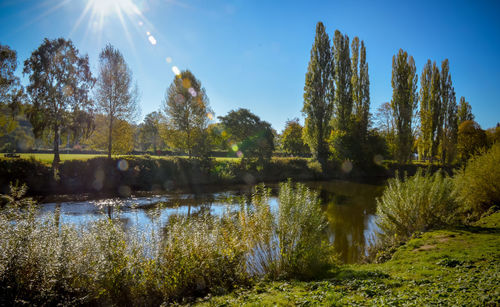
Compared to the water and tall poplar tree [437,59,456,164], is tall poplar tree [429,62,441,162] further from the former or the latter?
the water

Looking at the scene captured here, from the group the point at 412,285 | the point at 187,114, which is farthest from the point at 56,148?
the point at 412,285

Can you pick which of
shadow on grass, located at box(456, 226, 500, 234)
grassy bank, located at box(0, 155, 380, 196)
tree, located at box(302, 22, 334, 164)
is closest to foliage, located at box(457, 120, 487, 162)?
grassy bank, located at box(0, 155, 380, 196)

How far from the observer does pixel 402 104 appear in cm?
3850

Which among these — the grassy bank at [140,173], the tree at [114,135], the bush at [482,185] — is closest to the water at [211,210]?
the grassy bank at [140,173]

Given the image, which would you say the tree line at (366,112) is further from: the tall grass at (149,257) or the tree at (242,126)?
the tall grass at (149,257)

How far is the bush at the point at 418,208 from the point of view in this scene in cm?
1055

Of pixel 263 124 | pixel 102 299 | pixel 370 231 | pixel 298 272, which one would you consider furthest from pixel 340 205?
pixel 263 124

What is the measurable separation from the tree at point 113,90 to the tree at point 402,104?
37425mm

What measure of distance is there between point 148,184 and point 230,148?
121 feet

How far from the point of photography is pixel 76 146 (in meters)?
49.4

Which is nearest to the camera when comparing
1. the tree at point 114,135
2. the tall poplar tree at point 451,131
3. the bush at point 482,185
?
the bush at point 482,185

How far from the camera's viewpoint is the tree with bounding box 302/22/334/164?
3588 cm

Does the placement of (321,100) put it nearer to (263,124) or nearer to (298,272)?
(263,124)

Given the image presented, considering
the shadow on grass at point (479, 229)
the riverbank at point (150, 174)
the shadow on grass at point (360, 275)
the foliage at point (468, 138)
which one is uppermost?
the foliage at point (468, 138)
